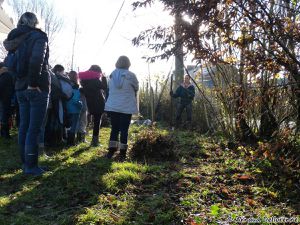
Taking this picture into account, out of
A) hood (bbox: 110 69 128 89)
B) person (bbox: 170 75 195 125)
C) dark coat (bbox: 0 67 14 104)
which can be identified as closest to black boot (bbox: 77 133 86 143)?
dark coat (bbox: 0 67 14 104)

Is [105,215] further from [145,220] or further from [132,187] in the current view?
[132,187]

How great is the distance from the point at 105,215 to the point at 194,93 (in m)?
8.35

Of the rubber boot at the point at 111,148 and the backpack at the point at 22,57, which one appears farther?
the rubber boot at the point at 111,148

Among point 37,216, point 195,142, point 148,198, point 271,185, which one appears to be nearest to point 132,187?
point 148,198

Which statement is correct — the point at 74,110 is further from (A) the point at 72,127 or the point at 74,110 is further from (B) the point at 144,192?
(B) the point at 144,192

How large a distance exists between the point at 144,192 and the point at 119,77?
240 centimetres

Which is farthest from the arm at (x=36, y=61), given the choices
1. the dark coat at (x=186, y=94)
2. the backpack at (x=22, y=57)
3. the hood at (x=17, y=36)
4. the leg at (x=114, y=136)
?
the dark coat at (x=186, y=94)

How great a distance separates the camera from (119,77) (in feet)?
21.0

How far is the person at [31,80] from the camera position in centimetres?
476

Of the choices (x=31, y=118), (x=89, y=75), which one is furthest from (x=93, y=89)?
(x=31, y=118)

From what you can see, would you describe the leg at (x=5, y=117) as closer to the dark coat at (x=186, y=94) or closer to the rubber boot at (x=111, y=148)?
the rubber boot at (x=111, y=148)

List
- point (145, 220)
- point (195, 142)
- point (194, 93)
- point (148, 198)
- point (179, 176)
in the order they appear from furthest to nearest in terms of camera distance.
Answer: point (194, 93)
point (195, 142)
point (179, 176)
point (148, 198)
point (145, 220)

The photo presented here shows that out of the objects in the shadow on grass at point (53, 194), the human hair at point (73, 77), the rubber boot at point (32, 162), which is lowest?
the shadow on grass at point (53, 194)

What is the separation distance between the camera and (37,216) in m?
3.87
